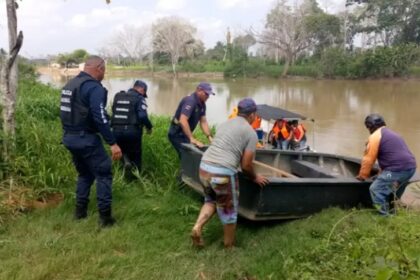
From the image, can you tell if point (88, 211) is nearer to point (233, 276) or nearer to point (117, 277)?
point (117, 277)

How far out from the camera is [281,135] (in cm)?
836

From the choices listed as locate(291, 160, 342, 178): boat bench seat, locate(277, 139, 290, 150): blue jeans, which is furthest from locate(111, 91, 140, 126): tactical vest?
locate(277, 139, 290, 150): blue jeans

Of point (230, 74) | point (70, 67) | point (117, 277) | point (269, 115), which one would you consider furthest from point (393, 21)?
point (117, 277)

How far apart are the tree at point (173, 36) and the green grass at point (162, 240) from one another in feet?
160

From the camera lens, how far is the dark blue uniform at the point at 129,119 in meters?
5.13

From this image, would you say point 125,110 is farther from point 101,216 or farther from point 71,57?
point 71,57

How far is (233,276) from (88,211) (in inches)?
68.1

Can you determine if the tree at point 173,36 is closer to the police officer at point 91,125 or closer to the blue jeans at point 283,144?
the blue jeans at point 283,144

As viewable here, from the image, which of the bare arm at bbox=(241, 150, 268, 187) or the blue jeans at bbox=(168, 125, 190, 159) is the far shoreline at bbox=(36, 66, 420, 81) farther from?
the bare arm at bbox=(241, 150, 268, 187)

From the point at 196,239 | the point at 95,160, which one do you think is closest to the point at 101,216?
the point at 95,160

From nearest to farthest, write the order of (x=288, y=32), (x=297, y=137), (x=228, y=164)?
1. (x=228, y=164)
2. (x=297, y=137)
3. (x=288, y=32)

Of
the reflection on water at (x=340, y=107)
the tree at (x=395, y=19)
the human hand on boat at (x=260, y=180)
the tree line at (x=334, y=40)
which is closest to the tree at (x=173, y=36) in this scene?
the tree line at (x=334, y=40)

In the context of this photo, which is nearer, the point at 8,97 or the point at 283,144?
the point at 8,97

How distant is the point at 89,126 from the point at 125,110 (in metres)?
1.36
